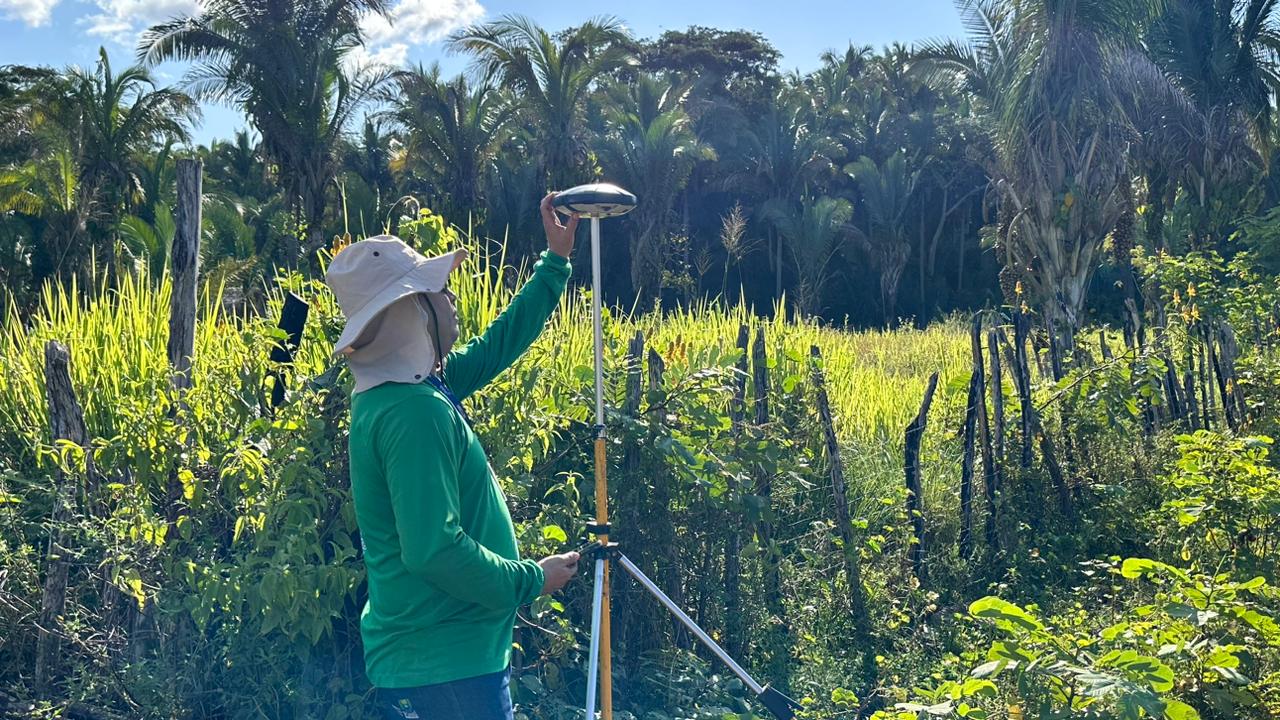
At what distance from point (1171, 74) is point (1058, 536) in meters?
15.1

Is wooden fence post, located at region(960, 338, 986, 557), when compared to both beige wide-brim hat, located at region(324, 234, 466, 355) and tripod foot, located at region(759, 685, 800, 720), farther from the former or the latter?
beige wide-brim hat, located at region(324, 234, 466, 355)

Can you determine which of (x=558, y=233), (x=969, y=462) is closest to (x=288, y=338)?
(x=558, y=233)

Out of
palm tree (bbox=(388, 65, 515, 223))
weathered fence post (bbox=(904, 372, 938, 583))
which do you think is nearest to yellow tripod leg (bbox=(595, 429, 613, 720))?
weathered fence post (bbox=(904, 372, 938, 583))

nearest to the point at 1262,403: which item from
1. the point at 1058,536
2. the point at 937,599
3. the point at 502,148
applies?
the point at 1058,536

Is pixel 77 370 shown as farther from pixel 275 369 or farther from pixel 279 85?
pixel 279 85

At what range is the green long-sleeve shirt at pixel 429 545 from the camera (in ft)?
6.16

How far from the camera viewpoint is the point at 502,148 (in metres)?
29.2

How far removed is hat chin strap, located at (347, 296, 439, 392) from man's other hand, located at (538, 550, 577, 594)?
0.47 metres

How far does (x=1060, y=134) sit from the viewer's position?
11.0 metres

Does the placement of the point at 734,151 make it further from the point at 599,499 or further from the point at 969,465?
the point at 599,499

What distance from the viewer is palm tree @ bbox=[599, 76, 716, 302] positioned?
25688mm

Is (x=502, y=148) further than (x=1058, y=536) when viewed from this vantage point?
Yes

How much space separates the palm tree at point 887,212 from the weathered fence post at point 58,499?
2640 cm

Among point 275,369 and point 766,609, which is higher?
point 275,369
